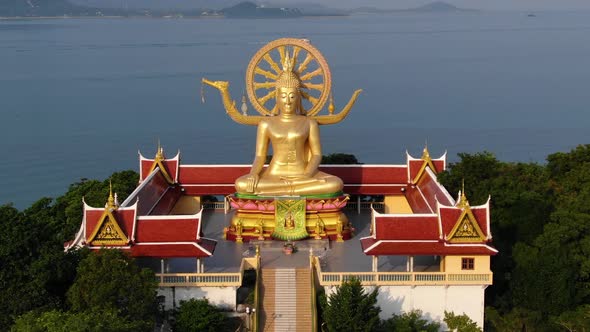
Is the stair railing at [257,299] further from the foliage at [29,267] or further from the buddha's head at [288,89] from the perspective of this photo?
the buddha's head at [288,89]

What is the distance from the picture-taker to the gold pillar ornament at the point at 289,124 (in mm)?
24922

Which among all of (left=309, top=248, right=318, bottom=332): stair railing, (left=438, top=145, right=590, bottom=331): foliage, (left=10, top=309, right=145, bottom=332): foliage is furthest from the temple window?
(left=10, top=309, right=145, bottom=332): foliage

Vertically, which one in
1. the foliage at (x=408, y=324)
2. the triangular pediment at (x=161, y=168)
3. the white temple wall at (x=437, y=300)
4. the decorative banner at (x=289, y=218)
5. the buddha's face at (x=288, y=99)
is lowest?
the foliage at (x=408, y=324)

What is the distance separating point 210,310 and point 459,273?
5438 mm

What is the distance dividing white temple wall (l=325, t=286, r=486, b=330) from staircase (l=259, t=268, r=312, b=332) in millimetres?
752

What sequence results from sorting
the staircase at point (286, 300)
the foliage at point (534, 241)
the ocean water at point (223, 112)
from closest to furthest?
the staircase at point (286, 300) < the foliage at point (534, 241) < the ocean water at point (223, 112)

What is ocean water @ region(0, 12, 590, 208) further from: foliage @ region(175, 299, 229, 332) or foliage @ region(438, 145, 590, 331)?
foliage @ region(175, 299, 229, 332)

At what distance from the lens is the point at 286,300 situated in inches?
808

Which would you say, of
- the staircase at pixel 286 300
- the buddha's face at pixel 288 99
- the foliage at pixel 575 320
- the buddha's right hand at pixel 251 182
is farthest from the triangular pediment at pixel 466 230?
the buddha's face at pixel 288 99

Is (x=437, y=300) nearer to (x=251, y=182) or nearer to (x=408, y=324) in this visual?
(x=408, y=324)

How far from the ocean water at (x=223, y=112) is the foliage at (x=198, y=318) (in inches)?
921

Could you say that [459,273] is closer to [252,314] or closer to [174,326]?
[252,314]

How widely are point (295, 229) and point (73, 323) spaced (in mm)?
9131

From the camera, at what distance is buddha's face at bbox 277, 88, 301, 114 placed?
2511 cm
